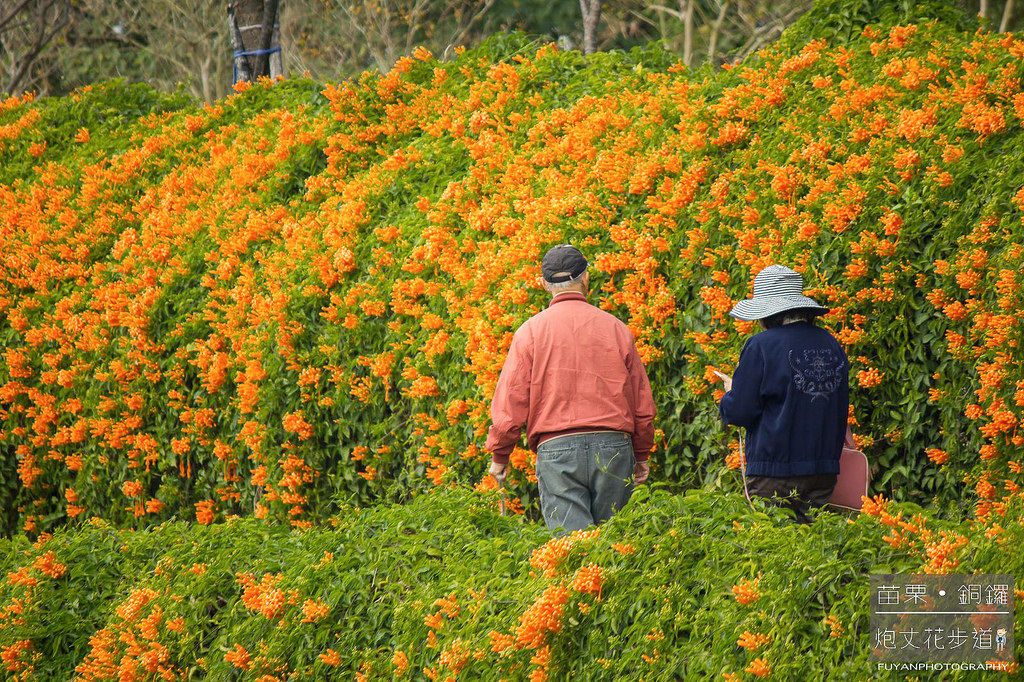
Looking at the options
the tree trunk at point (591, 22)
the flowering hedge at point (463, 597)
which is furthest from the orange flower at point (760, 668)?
the tree trunk at point (591, 22)

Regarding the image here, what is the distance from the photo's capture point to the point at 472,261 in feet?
21.5

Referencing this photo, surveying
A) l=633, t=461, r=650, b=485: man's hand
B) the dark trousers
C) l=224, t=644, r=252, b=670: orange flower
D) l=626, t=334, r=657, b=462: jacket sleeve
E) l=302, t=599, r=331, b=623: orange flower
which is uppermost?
l=626, t=334, r=657, b=462: jacket sleeve

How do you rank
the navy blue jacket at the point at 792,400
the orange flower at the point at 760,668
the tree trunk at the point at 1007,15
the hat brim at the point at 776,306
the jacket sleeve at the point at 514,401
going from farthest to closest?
the tree trunk at the point at 1007,15, the jacket sleeve at the point at 514,401, the hat brim at the point at 776,306, the navy blue jacket at the point at 792,400, the orange flower at the point at 760,668

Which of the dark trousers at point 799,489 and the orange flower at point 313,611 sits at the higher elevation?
the dark trousers at point 799,489

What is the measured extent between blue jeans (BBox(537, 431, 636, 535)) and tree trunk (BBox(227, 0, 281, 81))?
6780mm

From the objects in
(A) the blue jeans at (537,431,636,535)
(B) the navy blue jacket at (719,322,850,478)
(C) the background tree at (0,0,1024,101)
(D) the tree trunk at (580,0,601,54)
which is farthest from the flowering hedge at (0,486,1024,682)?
(C) the background tree at (0,0,1024,101)

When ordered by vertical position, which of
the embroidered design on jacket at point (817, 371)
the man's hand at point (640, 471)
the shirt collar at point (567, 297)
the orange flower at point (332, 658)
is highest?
the shirt collar at point (567, 297)

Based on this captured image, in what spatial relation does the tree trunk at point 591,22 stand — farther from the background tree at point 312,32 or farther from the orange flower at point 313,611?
the orange flower at point 313,611

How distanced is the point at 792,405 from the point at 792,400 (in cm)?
2

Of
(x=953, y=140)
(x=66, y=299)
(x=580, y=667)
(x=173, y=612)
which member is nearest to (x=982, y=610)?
(x=580, y=667)

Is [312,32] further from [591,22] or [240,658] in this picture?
[240,658]

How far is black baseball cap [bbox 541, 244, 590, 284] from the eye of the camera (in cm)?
496

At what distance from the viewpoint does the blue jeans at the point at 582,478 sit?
15.4ft

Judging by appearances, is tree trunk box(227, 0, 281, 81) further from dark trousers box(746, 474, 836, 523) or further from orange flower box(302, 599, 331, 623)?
dark trousers box(746, 474, 836, 523)
